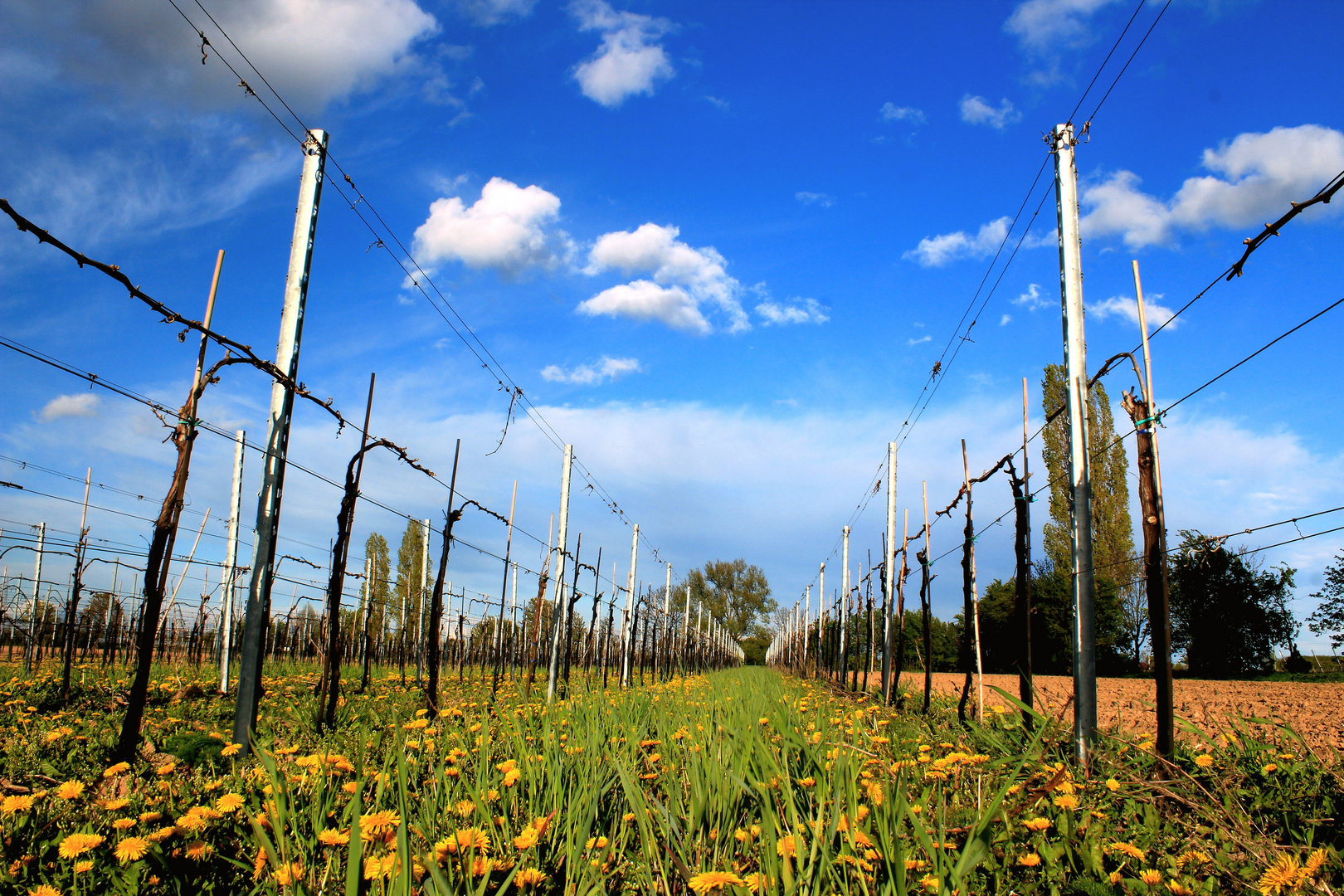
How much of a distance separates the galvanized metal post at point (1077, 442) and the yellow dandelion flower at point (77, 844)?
4.68 metres

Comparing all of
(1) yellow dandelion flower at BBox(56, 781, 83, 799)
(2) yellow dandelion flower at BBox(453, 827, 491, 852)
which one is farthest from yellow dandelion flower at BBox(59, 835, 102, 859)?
(2) yellow dandelion flower at BBox(453, 827, 491, 852)

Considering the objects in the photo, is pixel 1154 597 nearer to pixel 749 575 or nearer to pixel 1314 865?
pixel 1314 865

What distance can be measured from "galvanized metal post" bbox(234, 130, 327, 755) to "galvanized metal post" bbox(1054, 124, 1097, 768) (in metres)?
5.26

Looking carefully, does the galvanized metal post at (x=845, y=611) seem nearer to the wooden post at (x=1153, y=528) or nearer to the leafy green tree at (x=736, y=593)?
the wooden post at (x=1153, y=528)

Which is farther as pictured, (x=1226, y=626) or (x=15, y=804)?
(x=1226, y=626)

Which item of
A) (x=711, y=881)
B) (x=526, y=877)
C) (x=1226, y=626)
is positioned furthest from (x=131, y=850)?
(x=1226, y=626)

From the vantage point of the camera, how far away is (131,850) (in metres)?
1.81

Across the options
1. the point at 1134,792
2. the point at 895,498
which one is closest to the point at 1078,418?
the point at 1134,792

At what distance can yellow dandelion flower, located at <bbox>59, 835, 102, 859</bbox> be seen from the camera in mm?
1763

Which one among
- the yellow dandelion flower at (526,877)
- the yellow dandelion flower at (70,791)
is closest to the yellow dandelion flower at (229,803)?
the yellow dandelion flower at (70,791)

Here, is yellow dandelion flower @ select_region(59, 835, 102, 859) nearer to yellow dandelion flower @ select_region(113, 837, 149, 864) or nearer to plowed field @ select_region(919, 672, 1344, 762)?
yellow dandelion flower @ select_region(113, 837, 149, 864)

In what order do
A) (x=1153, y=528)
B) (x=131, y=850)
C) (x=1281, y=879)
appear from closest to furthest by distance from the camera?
(x=1281, y=879) < (x=131, y=850) < (x=1153, y=528)

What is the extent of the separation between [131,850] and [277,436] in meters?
3.62

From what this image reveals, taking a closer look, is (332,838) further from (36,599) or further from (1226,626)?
(1226,626)
